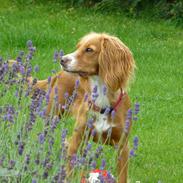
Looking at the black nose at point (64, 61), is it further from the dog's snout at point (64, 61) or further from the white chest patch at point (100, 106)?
the white chest patch at point (100, 106)

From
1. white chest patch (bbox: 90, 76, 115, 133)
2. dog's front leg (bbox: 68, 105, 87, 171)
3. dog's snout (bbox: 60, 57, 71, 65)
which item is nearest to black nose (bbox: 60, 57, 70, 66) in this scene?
dog's snout (bbox: 60, 57, 71, 65)

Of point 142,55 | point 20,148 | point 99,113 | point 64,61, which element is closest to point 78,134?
point 99,113

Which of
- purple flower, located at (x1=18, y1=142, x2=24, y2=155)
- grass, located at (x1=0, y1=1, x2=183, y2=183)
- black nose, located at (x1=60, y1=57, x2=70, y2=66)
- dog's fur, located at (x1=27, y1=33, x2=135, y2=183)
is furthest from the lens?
grass, located at (x1=0, y1=1, x2=183, y2=183)

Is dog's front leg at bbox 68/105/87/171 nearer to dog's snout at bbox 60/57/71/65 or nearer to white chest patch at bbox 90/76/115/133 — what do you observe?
white chest patch at bbox 90/76/115/133

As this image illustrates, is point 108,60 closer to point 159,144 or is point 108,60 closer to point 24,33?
point 159,144

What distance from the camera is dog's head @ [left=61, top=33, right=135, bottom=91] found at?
5887 mm

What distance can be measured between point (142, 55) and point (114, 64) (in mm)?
6151

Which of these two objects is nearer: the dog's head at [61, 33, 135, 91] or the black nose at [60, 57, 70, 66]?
the black nose at [60, 57, 70, 66]

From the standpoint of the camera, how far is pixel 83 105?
606 cm

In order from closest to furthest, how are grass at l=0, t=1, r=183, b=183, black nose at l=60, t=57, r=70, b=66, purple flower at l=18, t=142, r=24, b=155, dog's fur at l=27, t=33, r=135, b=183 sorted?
purple flower at l=18, t=142, r=24, b=155 < black nose at l=60, t=57, r=70, b=66 < dog's fur at l=27, t=33, r=135, b=183 < grass at l=0, t=1, r=183, b=183

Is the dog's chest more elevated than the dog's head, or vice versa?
the dog's head

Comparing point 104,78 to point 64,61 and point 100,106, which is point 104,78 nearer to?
point 100,106

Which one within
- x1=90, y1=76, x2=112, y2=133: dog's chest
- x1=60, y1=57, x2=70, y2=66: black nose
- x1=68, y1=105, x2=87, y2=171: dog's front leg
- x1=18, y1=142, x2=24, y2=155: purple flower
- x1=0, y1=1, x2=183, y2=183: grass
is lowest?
x1=0, y1=1, x2=183, y2=183: grass

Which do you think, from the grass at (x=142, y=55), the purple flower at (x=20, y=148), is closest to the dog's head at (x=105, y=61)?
the grass at (x=142, y=55)
